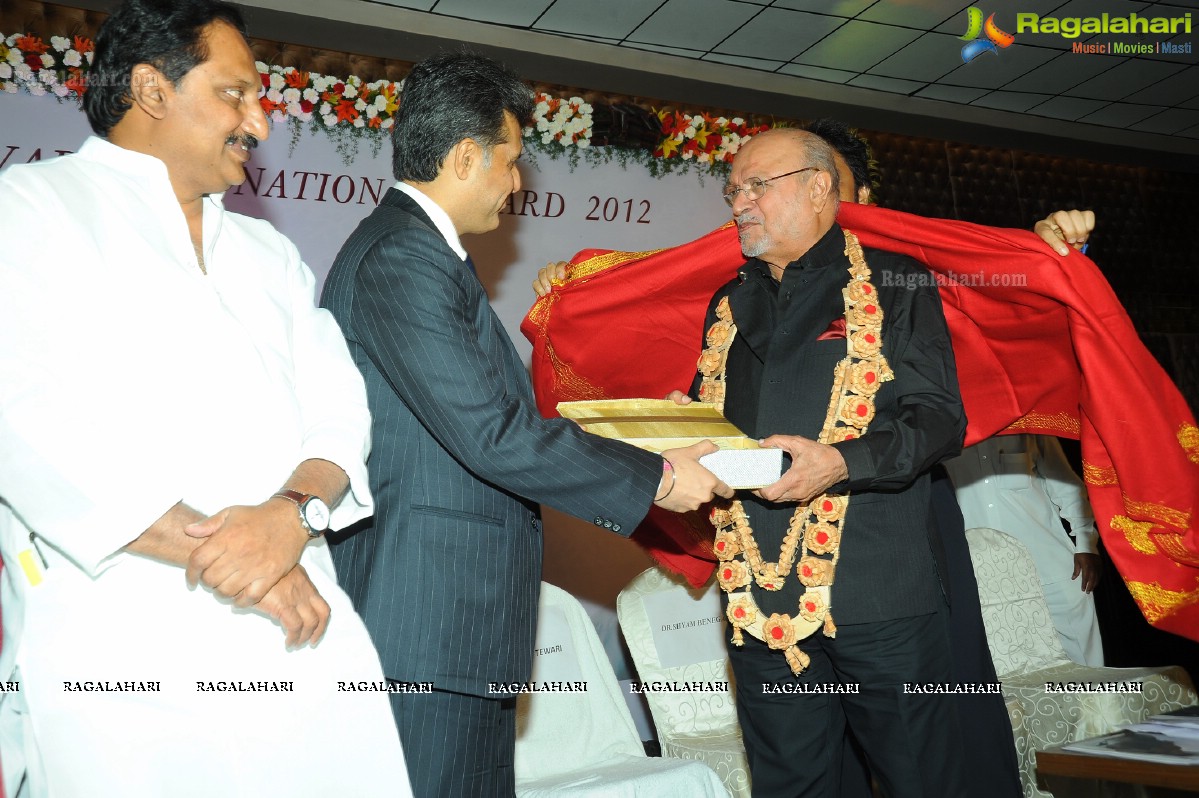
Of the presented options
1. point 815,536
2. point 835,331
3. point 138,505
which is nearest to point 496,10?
point 835,331

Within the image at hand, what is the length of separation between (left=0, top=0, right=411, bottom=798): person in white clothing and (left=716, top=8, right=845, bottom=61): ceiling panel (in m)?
4.17

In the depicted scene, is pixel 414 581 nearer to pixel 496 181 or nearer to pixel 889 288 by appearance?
pixel 496 181

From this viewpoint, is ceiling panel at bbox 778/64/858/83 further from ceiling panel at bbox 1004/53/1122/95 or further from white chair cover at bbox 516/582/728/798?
white chair cover at bbox 516/582/728/798

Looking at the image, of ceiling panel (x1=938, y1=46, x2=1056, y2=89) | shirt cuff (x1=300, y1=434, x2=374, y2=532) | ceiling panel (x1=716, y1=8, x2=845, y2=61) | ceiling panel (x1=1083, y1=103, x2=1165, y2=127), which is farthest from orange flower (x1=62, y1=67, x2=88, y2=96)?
ceiling panel (x1=1083, y1=103, x2=1165, y2=127)

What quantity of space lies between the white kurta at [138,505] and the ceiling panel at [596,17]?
150 inches

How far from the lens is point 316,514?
1.42 metres

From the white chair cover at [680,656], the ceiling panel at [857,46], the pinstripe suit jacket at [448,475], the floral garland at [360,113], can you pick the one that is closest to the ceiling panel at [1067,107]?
the ceiling panel at [857,46]

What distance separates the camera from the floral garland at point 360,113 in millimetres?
3721

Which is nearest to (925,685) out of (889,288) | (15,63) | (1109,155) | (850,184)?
(889,288)

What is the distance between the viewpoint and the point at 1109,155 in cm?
713

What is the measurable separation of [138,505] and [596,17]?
4344 mm

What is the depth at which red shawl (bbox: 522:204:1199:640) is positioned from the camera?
2.41 metres

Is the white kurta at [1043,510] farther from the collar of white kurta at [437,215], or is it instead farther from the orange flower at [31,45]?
the orange flower at [31,45]

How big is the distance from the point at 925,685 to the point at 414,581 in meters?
1.14
